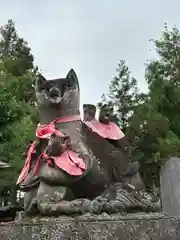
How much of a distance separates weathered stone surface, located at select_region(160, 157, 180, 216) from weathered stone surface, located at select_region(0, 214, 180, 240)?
3.42 m

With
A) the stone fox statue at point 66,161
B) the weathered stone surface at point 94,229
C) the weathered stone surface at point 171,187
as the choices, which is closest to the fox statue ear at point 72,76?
the stone fox statue at point 66,161

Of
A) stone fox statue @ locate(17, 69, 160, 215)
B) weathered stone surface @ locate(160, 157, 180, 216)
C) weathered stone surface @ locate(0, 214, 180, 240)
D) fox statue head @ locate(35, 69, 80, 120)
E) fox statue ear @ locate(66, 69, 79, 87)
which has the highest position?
fox statue ear @ locate(66, 69, 79, 87)

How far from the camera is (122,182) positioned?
3834 millimetres

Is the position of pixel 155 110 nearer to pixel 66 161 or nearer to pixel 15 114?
pixel 15 114

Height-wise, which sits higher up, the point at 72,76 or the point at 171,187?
the point at 72,76

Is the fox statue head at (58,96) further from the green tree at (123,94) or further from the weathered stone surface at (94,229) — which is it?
the green tree at (123,94)

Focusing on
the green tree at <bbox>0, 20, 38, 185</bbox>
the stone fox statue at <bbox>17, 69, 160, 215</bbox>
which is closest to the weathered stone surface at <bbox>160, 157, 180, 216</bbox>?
the stone fox statue at <bbox>17, 69, 160, 215</bbox>

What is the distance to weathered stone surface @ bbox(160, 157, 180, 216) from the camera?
259 inches

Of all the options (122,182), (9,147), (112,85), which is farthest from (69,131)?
(112,85)

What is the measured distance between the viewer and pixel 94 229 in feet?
9.78

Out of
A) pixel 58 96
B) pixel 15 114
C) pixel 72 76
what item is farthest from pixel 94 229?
pixel 15 114

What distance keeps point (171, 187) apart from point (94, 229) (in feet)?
12.8

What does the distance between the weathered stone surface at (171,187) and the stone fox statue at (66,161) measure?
2.86m

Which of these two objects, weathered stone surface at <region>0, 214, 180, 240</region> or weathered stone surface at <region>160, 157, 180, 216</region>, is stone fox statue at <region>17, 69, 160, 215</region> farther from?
weathered stone surface at <region>160, 157, 180, 216</region>
